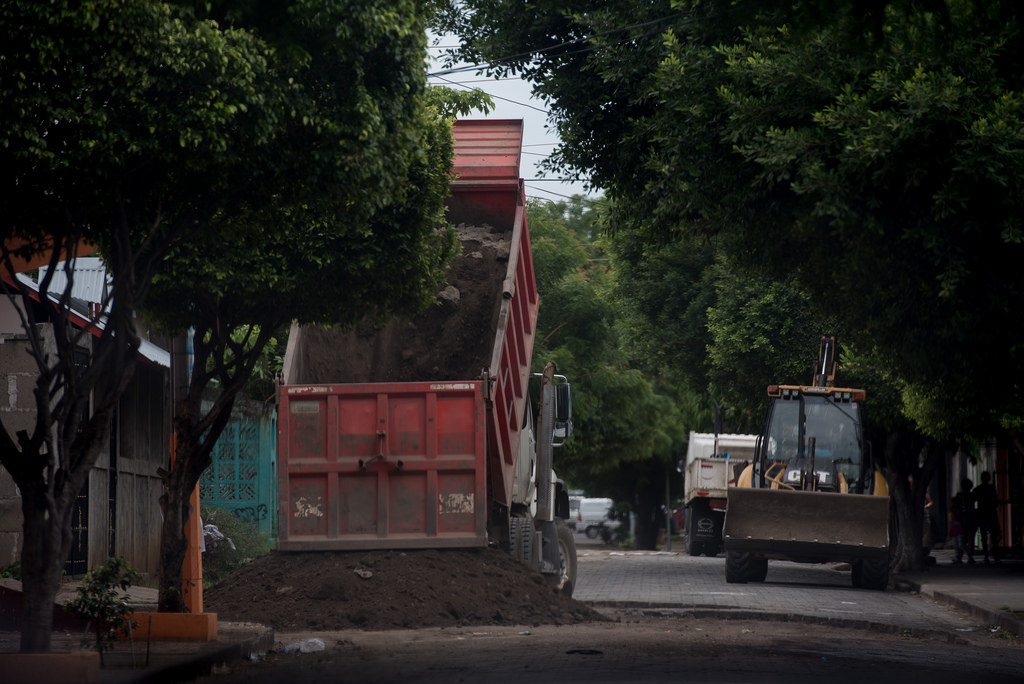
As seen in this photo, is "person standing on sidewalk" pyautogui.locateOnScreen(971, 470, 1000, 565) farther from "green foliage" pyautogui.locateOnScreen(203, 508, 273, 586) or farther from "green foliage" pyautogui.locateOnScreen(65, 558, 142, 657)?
"green foliage" pyautogui.locateOnScreen(65, 558, 142, 657)

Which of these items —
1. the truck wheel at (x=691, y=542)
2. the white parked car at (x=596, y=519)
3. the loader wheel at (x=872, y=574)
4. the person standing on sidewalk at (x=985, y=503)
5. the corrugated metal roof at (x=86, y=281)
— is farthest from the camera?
the white parked car at (x=596, y=519)

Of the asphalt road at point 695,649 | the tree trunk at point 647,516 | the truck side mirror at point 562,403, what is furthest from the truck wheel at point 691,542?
the truck side mirror at point 562,403

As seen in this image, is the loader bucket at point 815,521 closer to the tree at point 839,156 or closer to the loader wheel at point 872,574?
the loader wheel at point 872,574

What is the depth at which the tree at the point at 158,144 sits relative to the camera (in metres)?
7.56

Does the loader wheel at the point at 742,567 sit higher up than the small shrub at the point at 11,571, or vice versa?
the small shrub at the point at 11,571

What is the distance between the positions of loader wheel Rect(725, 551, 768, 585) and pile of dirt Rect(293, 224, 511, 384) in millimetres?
7719

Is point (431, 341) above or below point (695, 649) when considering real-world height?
above

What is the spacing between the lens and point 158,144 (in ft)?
25.7

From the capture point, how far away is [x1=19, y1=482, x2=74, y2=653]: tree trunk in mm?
7867

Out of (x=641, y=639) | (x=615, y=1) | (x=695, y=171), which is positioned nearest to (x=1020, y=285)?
(x=695, y=171)

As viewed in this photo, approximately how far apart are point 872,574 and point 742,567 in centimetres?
203

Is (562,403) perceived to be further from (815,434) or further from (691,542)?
(691,542)

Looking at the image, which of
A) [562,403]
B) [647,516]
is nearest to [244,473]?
[562,403]

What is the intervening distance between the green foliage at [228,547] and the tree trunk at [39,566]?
10.0 meters
